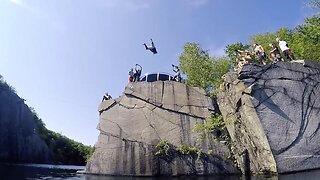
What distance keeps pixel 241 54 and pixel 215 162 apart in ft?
21.3

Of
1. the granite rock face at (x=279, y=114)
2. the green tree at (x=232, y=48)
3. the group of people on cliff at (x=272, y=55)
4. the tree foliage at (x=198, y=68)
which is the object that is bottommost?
the granite rock face at (x=279, y=114)

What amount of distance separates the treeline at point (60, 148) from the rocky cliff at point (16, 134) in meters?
8.85

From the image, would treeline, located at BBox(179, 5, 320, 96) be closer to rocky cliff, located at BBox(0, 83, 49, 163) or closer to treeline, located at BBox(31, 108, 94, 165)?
rocky cliff, located at BBox(0, 83, 49, 163)

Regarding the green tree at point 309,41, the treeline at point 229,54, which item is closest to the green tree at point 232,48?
the treeline at point 229,54

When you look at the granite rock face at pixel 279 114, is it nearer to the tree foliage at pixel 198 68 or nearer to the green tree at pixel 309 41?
the green tree at pixel 309 41

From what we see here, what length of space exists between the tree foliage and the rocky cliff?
55.0 m

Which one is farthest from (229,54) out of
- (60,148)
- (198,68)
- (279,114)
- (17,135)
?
(60,148)

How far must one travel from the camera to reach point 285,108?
1703 cm

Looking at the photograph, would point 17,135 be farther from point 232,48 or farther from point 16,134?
point 232,48

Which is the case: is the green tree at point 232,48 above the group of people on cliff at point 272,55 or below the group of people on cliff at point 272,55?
above

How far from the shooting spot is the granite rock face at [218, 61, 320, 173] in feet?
52.6

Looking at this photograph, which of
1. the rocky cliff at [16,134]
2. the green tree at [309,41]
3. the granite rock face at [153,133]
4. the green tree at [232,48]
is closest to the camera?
the granite rock face at [153,133]

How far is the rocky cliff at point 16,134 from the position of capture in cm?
7925

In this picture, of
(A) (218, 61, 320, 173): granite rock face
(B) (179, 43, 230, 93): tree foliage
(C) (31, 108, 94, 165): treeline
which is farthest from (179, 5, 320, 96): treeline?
(C) (31, 108, 94, 165): treeline
